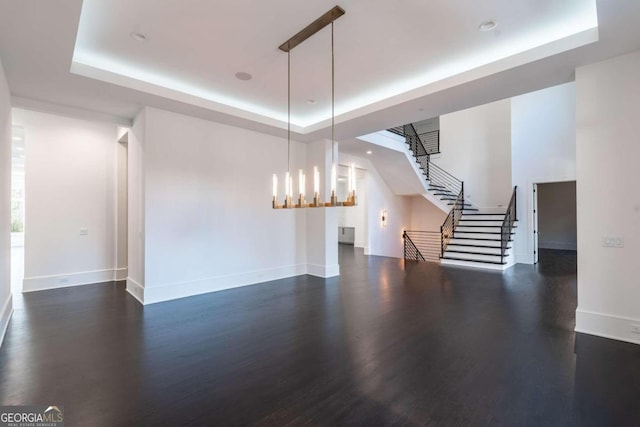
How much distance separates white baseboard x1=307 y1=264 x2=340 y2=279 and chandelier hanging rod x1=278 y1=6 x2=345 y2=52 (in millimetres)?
4637

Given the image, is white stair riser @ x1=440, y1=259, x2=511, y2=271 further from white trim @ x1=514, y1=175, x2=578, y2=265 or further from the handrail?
white trim @ x1=514, y1=175, x2=578, y2=265

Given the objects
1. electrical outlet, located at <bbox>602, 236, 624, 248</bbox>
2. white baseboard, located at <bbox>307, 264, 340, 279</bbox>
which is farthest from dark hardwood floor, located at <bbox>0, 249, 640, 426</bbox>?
white baseboard, located at <bbox>307, 264, 340, 279</bbox>

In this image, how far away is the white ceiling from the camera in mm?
2934

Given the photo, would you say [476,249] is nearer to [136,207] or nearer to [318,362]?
[318,362]

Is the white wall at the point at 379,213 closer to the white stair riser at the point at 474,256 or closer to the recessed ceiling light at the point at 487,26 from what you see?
the white stair riser at the point at 474,256

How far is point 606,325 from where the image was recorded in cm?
356

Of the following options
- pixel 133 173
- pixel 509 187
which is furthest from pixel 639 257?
pixel 133 173

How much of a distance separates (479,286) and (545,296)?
3.47 feet

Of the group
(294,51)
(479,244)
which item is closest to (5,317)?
(294,51)

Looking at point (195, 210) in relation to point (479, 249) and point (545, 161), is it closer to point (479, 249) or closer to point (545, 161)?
point (479, 249)

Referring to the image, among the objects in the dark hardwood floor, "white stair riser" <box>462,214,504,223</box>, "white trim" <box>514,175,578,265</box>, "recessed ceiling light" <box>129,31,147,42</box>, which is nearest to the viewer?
the dark hardwood floor

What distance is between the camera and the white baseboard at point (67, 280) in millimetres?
5719

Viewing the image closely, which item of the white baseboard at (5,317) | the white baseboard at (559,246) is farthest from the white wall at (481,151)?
the white baseboard at (5,317)

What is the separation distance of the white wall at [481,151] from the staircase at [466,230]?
38cm
